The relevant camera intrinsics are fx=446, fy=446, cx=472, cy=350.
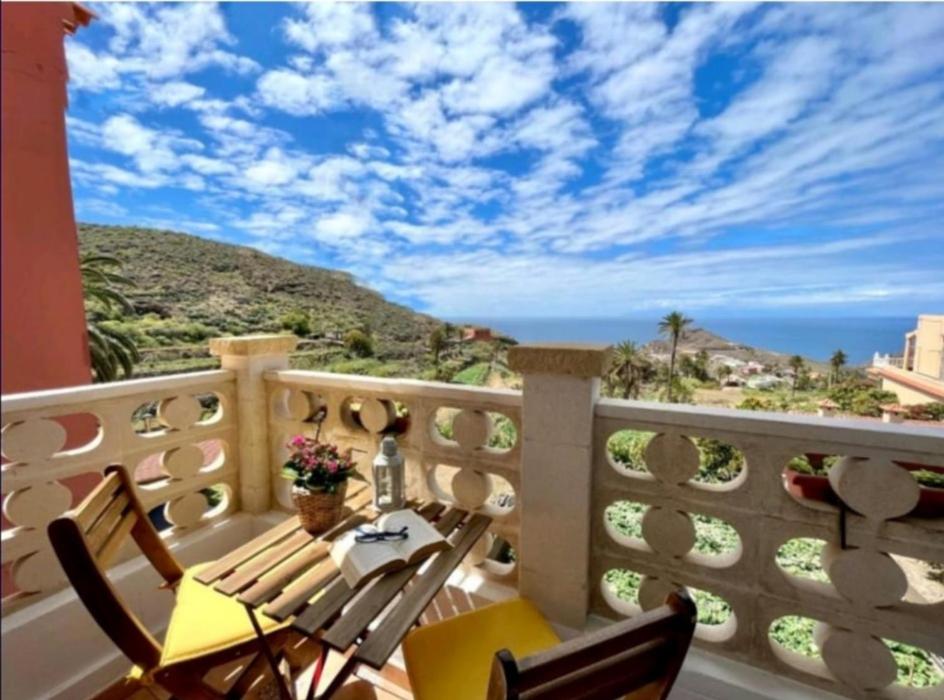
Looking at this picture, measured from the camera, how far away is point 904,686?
1.53 m

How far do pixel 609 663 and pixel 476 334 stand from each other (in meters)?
1.30

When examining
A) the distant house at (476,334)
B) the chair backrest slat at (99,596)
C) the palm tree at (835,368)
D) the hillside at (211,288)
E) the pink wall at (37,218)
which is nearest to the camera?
the pink wall at (37,218)

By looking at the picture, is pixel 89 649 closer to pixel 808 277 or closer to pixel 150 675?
pixel 150 675

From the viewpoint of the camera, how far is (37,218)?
1.58 feet

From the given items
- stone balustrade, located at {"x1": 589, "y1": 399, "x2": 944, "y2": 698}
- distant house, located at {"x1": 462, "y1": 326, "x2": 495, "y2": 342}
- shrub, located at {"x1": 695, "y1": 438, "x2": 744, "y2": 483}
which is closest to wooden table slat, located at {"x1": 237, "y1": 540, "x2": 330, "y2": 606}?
distant house, located at {"x1": 462, "y1": 326, "x2": 495, "y2": 342}

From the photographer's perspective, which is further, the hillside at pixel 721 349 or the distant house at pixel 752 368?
the distant house at pixel 752 368

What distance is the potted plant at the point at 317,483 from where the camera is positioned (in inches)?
65.8

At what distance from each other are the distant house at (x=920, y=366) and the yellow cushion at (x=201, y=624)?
2250 millimetres

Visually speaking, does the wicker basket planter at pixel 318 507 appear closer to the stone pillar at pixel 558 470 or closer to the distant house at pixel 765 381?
the stone pillar at pixel 558 470

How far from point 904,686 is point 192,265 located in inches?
97.3

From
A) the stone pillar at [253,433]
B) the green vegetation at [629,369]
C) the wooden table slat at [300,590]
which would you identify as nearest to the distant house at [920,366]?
the green vegetation at [629,369]

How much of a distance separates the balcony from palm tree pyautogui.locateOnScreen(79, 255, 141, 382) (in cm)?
Answer: 16

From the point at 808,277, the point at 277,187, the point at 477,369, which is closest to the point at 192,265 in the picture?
the point at 277,187

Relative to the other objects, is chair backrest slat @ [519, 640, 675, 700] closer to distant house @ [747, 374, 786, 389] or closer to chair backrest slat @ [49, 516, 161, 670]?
chair backrest slat @ [49, 516, 161, 670]
